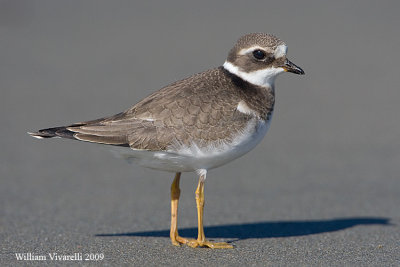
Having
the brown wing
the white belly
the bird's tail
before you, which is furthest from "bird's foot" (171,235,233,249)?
the bird's tail

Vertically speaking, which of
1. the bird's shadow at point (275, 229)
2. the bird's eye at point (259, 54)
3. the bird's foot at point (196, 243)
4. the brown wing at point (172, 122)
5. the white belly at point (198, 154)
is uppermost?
the bird's eye at point (259, 54)

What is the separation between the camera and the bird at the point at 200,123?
5.98 meters

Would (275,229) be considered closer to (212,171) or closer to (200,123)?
(200,123)

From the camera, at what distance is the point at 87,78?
12617 millimetres

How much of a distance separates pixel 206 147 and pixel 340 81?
22.9 feet

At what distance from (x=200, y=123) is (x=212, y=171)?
10.2 feet

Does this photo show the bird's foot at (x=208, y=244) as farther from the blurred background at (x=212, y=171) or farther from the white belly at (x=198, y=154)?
the white belly at (x=198, y=154)

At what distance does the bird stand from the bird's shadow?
48 cm

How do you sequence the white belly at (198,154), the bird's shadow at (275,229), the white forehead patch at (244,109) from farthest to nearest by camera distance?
the bird's shadow at (275,229)
the white forehead patch at (244,109)
the white belly at (198,154)

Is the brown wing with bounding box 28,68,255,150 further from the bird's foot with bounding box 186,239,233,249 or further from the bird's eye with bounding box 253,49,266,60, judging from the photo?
the bird's foot with bounding box 186,239,233,249

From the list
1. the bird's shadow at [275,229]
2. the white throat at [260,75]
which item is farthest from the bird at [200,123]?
the bird's shadow at [275,229]

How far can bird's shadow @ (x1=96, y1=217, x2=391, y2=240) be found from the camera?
6762mm

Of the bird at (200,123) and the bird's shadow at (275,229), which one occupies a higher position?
the bird at (200,123)

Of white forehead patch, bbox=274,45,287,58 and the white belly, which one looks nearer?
the white belly
